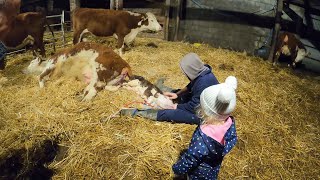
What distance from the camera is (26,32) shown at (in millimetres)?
7930

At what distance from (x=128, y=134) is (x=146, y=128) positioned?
0.36 m

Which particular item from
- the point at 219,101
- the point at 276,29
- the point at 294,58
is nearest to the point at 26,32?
the point at 219,101

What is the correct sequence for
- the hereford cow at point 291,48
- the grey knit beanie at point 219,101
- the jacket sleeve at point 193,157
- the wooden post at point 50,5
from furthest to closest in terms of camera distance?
the wooden post at point 50,5
the hereford cow at point 291,48
the jacket sleeve at point 193,157
the grey knit beanie at point 219,101

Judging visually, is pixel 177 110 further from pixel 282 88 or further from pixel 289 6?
pixel 289 6

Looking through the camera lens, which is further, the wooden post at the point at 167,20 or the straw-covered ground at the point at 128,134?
the wooden post at the point at 167,20

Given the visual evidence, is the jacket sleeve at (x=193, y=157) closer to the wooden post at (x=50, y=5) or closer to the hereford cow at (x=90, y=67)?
the hereford cow at (x=90, y=67)

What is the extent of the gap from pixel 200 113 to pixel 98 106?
3.16m

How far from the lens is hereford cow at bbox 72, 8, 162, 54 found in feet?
29.6

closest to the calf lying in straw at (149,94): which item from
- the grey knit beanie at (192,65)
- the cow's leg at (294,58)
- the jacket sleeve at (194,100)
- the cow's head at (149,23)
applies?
the jacket sleeve at (194,100)

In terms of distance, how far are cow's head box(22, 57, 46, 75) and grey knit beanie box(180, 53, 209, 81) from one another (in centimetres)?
440

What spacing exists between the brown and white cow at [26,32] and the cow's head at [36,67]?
367 millimetres

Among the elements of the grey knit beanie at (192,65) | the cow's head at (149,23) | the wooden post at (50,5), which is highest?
the wooden post at (50,5)

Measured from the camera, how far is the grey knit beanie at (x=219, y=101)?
2.77 metres

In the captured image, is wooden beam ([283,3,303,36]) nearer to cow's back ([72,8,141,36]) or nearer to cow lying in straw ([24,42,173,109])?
cow's back ([72,8,141,36])
